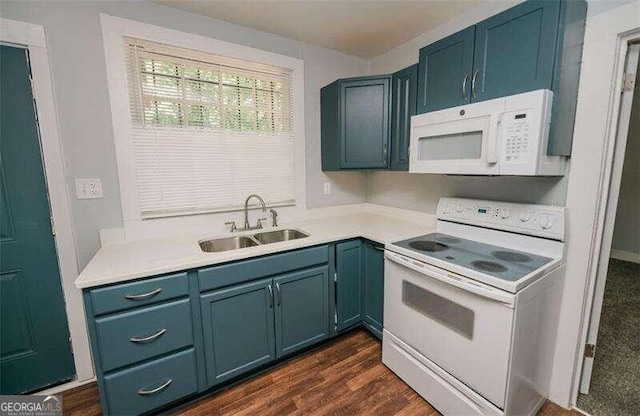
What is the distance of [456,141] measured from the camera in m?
A: 1.62

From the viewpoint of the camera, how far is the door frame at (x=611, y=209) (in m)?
1.31

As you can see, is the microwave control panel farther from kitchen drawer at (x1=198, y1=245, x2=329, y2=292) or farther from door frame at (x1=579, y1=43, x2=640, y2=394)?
kitchen drawer at (x1=198, y1=245, x2=329, y2=292)

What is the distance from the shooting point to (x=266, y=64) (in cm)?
218

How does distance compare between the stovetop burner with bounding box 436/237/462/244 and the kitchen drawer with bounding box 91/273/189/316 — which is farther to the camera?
the stovetop burner with bounding box 436/237/462/244

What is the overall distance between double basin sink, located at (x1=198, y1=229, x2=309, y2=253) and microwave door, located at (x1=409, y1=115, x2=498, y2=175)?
1.02 m

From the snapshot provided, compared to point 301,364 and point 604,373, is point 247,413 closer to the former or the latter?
point 301,364

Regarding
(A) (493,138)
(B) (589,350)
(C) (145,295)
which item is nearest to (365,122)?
(A) (493,138)

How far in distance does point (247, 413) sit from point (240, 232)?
3.80 feet

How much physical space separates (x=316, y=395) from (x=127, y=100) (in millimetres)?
2207

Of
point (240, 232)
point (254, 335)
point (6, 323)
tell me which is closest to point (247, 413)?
point (254, 335)

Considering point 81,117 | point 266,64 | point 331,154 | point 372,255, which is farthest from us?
point 331,154

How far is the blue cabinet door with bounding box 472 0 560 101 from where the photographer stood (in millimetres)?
1262

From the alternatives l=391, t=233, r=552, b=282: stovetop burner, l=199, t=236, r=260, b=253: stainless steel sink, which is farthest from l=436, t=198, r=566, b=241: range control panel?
l=199, t=236, r=260, b=253: stainless steel sink

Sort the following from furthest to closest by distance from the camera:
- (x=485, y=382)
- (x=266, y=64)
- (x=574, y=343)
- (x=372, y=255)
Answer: (x=266, y=64)
(x=372, y=255)
(x=574, y=343)
(x=485, y=382)
